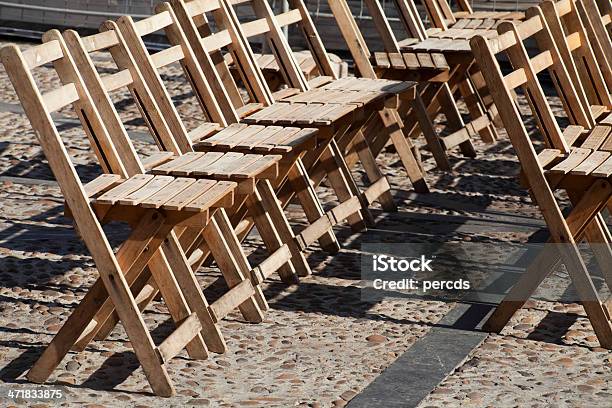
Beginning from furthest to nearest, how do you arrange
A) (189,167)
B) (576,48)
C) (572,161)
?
(576,48), (572,161), (189,167)

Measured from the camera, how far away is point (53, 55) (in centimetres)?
510

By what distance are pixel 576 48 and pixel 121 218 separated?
2782 mm

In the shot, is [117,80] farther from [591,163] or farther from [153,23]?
[591,163]

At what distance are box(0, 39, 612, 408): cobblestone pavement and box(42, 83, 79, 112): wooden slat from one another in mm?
1058

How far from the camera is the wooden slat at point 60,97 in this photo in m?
5.01

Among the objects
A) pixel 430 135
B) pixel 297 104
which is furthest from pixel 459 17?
pixel 297 104

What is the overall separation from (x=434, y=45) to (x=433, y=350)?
3.24 meters

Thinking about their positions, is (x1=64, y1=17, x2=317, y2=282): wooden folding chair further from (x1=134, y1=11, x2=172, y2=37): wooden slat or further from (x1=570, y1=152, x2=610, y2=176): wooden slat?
(x1=570, y1=152, x2=610, y2=176): wooden slat

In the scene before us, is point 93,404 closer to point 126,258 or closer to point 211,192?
point 126,258

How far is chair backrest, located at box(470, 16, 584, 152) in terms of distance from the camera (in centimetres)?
550

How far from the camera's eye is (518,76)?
5754 mm

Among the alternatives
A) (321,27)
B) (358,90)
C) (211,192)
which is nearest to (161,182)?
(211,192)

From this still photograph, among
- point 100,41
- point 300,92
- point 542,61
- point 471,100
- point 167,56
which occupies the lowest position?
point 471,100

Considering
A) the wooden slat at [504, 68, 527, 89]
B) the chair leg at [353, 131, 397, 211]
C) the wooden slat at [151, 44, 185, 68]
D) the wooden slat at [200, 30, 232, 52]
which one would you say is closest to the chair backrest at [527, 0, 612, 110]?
the wooden slat at [504, 68, 527, 89]
